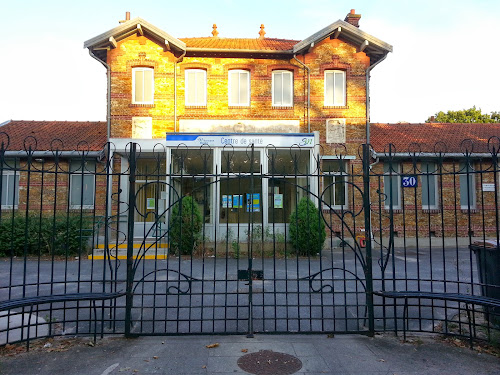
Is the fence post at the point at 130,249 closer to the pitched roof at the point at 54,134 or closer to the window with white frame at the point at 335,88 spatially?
the pitched roof at the point at 54,134

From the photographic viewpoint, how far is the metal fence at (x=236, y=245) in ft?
15.8

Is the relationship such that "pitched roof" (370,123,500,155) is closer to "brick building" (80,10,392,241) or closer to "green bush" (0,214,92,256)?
"brick building" (80,10,392,241)

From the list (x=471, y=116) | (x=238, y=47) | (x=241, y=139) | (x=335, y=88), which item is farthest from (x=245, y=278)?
(x=471, y=116)

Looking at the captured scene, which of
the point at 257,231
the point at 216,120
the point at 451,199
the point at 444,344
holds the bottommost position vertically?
the point at 444,344

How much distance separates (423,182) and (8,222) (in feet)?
51.8

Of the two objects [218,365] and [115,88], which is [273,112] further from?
[218,365]

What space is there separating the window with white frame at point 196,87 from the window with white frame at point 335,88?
4906 mm

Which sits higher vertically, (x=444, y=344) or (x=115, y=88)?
(x=115, y=88)

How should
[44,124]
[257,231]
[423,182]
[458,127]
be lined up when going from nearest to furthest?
[257,231] < [423,182] < [44,124] < [458,127]

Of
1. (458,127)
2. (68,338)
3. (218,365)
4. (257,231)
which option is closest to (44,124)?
(257,231)

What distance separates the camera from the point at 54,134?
15.9 m

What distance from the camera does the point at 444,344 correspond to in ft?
14.9

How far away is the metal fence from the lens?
482 centimetres

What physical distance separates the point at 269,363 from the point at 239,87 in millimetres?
12236
